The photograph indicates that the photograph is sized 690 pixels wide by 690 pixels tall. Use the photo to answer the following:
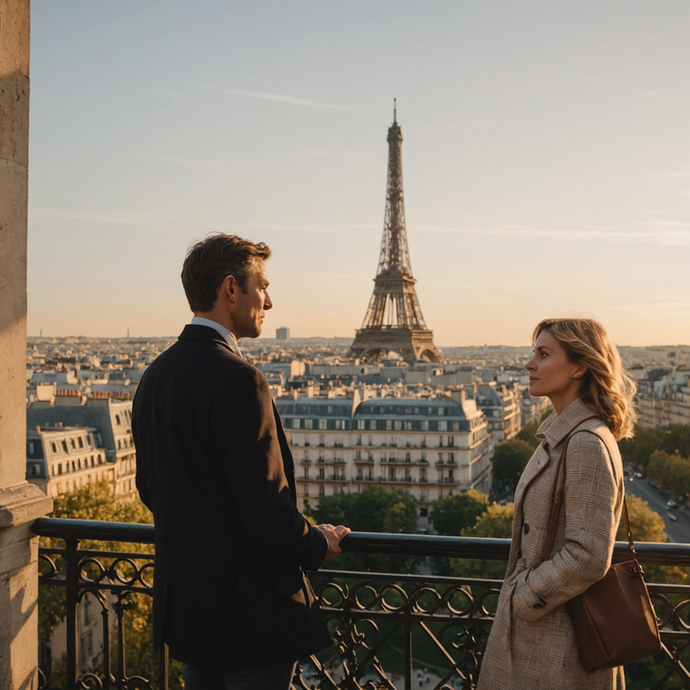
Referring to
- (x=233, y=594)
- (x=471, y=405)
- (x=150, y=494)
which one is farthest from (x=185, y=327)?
(x=471, y=405)

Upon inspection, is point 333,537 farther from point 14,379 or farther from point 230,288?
point 14,379

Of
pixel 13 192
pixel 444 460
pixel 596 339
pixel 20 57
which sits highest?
pixel 20 57

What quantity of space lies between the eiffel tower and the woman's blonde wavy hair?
6922 centimetres

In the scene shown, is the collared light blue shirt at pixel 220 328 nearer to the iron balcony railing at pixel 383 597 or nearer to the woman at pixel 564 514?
the iron balcony railing at pixel 383 597

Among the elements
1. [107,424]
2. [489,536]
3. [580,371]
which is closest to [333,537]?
[580,371]

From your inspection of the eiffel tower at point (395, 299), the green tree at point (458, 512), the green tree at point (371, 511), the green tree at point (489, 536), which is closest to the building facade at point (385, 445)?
the green tree at point (371, 511)

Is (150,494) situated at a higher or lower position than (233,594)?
higher

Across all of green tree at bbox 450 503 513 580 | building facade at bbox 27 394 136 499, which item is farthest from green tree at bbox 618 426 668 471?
building facade at bbox 27 394 136 499

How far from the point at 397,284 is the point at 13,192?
71.6 metres

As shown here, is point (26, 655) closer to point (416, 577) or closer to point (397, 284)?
point (416, 577)

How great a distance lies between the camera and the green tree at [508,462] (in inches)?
1844

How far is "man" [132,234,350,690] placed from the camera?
8.13 feet

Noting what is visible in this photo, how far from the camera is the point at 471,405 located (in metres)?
42.7

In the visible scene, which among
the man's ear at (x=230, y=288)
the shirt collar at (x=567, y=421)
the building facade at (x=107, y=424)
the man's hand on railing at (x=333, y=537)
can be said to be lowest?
the building facade at (x=107, y=424)
